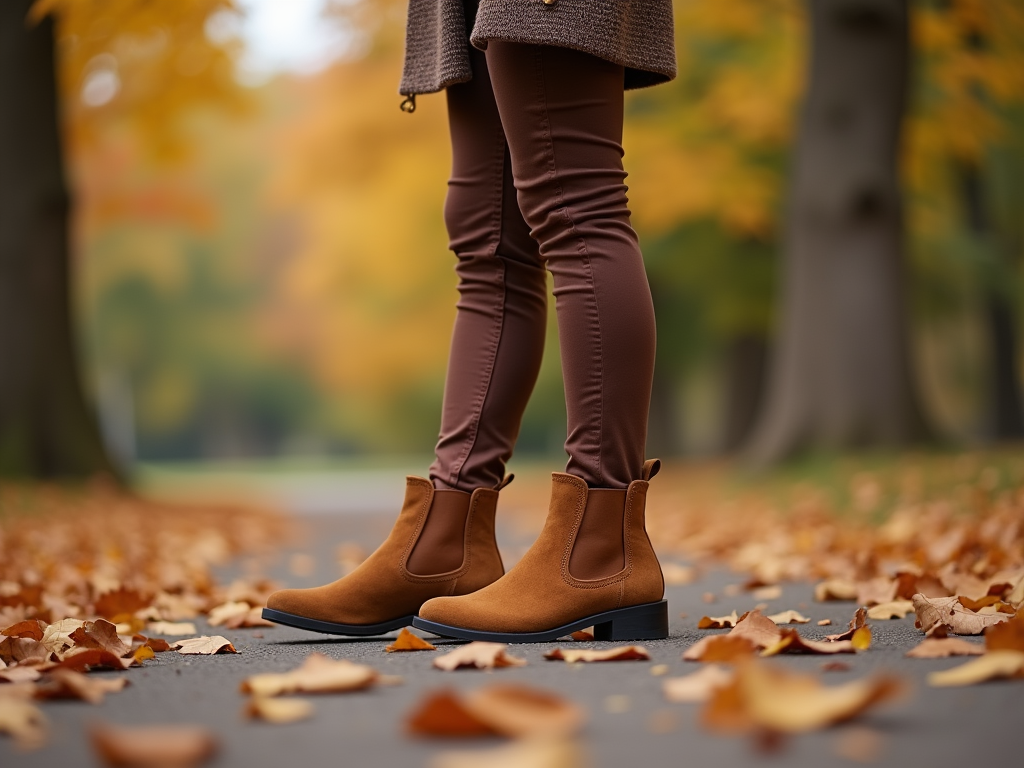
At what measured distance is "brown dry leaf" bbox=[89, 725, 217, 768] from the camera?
1202 millimetres

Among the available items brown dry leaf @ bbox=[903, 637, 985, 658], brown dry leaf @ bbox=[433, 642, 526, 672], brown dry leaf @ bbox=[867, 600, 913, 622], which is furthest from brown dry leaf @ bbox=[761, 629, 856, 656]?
brown dry leaf @ bbox=[867, 600, 913, 622]

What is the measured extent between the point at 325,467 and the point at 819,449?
28.8 meters

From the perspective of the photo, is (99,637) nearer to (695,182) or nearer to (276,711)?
(276,711)

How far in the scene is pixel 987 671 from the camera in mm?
1524

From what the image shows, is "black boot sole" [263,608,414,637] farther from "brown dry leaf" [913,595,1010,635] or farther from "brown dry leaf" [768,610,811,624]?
"brown dry leaf" [913,595,1010,635]

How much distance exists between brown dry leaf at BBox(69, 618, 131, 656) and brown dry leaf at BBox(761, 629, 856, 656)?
111cm

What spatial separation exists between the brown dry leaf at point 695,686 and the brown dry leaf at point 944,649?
36 cm

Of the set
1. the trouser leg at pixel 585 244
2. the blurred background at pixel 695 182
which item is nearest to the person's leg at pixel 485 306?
the trouser leg at pixel 585 244

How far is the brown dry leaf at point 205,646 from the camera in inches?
85.5

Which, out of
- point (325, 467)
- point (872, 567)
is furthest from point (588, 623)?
point (325, 467)

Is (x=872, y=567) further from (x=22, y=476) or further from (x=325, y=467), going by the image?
(x=325, y=467)

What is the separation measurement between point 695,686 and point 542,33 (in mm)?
1176

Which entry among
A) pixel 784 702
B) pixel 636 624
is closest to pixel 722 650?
pixel 636 624

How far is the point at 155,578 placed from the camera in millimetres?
3750
